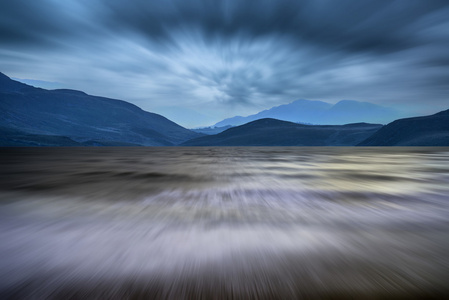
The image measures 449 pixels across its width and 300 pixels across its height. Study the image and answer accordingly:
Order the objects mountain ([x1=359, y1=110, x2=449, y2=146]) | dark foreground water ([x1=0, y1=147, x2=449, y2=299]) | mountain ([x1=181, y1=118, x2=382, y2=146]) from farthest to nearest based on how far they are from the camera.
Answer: mountain ([x1=181, y1=118, x2=382, y2=146])
mountain ([x1=359, y1=110, x2=449, y2=146])
dark foreground water ([x1=0, y1=147, x2=449, y2=299])

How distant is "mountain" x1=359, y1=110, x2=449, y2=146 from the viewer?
89.1m

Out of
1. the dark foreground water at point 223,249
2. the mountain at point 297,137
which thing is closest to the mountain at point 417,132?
the mountain at point 297,137

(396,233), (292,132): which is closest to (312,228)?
(396,233)

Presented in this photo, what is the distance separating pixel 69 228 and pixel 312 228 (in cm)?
204

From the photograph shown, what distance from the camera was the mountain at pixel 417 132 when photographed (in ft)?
292

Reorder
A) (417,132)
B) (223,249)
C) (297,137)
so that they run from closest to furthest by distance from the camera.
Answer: (223,249) → (417,132) → (297,137)

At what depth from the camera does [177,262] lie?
1.40 metres

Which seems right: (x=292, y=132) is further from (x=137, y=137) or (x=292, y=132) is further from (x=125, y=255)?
(x=125, y=255)

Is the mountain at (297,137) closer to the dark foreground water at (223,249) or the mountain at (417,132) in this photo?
the mountain at (417,132)

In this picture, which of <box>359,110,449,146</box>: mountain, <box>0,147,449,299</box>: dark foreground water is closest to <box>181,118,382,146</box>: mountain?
<box>359,110,449,146</box>: mountain

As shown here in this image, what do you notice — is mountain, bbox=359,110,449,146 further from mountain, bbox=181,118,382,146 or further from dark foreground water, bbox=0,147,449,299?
dark foreground water, bbox=0,147,449,299

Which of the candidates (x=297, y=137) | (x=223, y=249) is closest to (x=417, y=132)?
(x=297, y=137)

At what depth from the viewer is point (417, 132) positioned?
99188 millimetres

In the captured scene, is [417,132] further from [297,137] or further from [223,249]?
[223,249]
